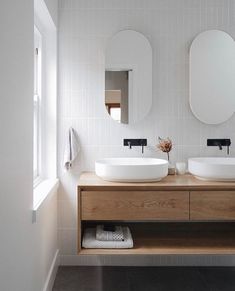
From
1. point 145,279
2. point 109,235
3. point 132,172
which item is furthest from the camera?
point 145,279

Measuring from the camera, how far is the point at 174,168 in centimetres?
285

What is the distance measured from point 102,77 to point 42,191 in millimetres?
1092

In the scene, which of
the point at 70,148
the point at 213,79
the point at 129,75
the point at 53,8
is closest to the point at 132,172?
the point at 70,148

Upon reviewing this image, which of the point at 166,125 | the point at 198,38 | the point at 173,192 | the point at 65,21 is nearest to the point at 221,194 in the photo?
the point at 173,192

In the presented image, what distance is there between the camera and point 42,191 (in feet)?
7.86

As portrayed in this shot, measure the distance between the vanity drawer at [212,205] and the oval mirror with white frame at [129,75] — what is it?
890 millimetres

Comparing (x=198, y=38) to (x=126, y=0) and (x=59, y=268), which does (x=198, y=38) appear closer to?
(x=126, y=0)

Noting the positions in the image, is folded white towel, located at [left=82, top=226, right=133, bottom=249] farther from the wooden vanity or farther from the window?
the window

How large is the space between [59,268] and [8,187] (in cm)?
174

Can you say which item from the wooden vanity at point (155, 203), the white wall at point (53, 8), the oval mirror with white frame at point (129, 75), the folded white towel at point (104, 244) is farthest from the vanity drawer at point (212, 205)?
the white wall at point (53, 8)

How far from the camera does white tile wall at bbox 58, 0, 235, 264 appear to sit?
2875mm

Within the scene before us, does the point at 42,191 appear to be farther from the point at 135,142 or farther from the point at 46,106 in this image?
the point at 135,142

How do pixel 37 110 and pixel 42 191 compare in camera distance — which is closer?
pixel 42 191

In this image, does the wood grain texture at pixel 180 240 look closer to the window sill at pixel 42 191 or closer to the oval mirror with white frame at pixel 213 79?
the window sill at pixel 42 191
